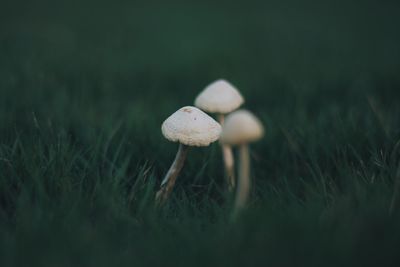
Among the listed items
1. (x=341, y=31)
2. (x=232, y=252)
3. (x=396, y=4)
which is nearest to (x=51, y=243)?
(x=232, y=252)

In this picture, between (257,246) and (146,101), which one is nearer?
(257,246)

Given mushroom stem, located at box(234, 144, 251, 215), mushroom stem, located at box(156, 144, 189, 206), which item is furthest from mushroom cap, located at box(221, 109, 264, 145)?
mushroom stem, located at box(156, 144, 189, 206)

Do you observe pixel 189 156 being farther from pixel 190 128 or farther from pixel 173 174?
pixel 190 128

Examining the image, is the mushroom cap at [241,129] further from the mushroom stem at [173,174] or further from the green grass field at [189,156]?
the mushroom stem at [173,174]

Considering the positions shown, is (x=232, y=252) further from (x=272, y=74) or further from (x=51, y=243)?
(x=272, y=74)

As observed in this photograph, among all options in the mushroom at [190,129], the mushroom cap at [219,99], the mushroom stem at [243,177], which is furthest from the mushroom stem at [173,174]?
the mushroom stem at [243,177]

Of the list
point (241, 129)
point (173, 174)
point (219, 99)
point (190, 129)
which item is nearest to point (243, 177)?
point (241, 129)

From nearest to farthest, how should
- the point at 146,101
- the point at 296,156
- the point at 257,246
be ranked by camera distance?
the point at 257,246, the point at 296,156, the point at 146,101
